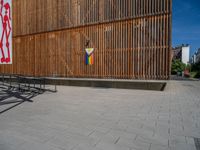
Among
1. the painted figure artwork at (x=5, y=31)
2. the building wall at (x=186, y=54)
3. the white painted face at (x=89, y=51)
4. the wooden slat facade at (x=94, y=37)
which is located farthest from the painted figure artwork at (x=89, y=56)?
the building wall at (x=186, y=54)

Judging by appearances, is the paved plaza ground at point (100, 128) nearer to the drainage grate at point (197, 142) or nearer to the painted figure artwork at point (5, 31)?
the drainage grate at point (197, 142)

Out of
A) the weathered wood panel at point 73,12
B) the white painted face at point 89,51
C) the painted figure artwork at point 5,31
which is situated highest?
the weathered wood panel at point 73,12

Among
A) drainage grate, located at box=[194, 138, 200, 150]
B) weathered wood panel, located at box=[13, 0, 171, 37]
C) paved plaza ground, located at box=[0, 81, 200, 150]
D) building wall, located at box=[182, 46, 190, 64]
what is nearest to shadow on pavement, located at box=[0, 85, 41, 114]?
paved plaza ground, located at box=[0, 81, 200, 150]

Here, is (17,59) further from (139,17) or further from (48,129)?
(48,129)

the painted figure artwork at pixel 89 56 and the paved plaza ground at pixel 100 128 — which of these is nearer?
the paved plaza ground at pixel 100 128

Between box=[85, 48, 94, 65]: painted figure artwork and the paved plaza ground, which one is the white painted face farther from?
the paved plaza ground

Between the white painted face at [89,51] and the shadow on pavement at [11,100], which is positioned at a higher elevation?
the white painted face at [89,51]

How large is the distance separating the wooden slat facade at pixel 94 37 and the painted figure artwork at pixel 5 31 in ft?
31.1

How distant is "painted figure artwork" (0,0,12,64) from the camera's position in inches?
82.6

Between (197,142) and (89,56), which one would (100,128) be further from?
(89,56)

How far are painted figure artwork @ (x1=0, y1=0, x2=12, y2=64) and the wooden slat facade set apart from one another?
31.1 feet

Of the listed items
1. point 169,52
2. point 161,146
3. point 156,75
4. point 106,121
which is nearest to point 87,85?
point 156,75

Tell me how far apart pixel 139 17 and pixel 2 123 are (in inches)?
376

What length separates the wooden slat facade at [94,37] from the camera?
10.6 metres
